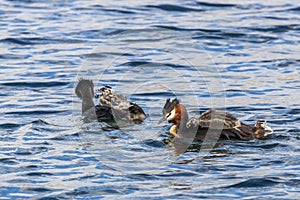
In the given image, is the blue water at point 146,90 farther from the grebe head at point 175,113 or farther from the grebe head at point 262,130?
the grebe head at point 175,113

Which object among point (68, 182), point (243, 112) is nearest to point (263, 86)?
point (243, 112)

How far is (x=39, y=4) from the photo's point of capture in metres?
24.5

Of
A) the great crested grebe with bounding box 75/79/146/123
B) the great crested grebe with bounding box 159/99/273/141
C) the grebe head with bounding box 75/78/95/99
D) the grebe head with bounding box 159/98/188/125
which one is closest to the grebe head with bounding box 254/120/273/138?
the great crested grebe with bounding box 159/99/273/141

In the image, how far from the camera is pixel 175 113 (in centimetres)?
1305

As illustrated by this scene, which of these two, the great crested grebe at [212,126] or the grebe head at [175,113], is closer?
the great crested grebe at [212,126]

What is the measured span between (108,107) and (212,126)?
7.61 ft

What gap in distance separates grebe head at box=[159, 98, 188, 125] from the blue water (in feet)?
1.00

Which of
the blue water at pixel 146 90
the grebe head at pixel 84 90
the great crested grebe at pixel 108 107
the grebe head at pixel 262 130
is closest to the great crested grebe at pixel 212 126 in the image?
the grebe head at pixel 262 130

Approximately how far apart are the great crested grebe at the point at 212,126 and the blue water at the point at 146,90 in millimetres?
179

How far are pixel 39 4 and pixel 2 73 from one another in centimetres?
731

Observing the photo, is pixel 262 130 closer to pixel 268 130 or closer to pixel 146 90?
pixel 268 130

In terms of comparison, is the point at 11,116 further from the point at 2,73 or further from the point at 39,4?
the point at 39,4

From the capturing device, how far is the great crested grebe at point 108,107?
545 inches

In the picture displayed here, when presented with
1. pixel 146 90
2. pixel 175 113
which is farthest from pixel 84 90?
pixel 175 113
